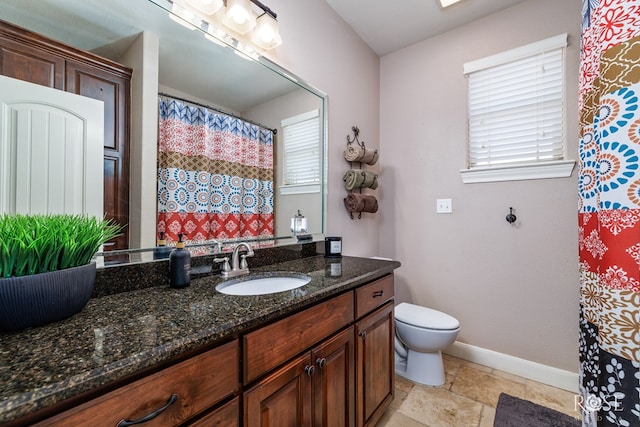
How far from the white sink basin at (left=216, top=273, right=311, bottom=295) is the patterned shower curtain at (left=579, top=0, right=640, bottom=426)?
1.00 metres

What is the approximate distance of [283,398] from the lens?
0.87 metres

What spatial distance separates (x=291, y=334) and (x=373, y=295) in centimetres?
58

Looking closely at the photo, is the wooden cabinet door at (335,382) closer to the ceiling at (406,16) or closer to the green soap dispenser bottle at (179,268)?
the green soap dispenser bottle at (179,268)

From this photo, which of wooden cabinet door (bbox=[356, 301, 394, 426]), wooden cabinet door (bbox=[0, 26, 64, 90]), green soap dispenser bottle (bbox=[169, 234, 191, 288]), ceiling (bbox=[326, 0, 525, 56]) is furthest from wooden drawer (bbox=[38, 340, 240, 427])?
ceiling (bbox=[326, 0, 525, 56])

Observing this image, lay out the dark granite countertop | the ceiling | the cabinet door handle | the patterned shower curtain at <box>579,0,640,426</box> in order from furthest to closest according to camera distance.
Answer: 1. the ceiling
2. the cabinet door handle
3. the patterned shower curtain at <box>579,0,640,426</box>
4. the dark granite countertop

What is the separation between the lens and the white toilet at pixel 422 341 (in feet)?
5.65

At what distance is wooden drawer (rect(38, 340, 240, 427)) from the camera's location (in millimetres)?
490

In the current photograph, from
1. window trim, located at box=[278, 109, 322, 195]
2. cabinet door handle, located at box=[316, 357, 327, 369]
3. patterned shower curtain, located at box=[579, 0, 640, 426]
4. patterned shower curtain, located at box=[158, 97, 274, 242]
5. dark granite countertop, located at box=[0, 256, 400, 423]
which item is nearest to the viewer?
dark granite countertop, located at box=[0, 256, 400, 423]

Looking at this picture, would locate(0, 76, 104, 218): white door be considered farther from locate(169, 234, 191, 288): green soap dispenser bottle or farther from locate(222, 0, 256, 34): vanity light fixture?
locate(222, 0, 256, 34): vanity light fixture

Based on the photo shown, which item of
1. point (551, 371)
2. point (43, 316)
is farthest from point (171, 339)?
point (551, 371)

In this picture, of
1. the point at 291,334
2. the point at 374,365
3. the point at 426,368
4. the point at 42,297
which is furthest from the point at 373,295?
the point at 42,297

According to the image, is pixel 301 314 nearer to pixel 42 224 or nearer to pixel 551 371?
pixel 42 224

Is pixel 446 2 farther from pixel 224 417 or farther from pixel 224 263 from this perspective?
pixel 224 417

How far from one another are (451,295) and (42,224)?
241 cm
